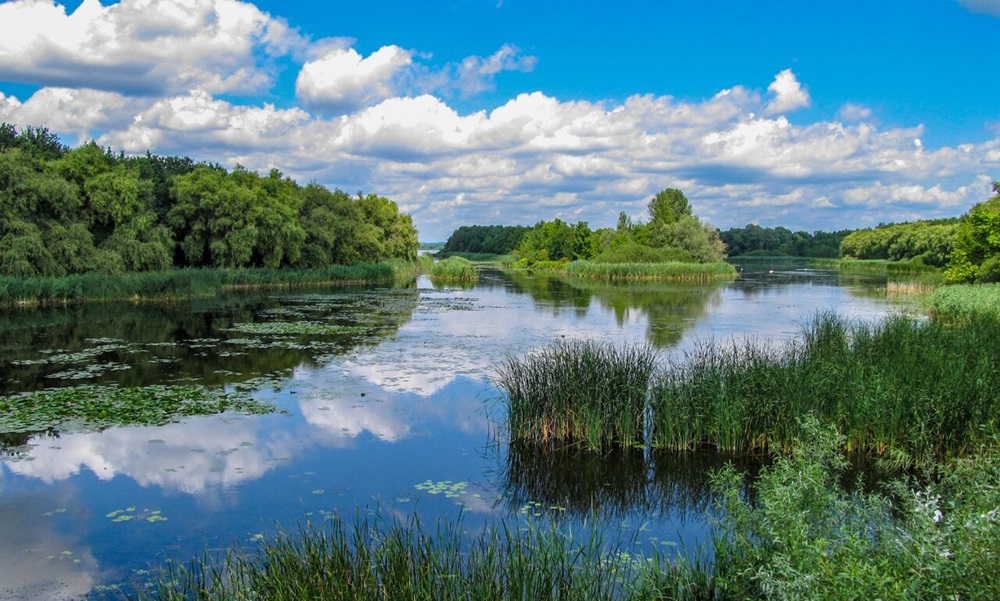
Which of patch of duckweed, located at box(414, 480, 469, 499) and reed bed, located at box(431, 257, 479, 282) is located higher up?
reed bed, located at box(431, 257, 479, 282)

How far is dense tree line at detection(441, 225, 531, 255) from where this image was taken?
137m

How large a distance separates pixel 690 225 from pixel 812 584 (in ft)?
223

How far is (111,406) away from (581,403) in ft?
27.6

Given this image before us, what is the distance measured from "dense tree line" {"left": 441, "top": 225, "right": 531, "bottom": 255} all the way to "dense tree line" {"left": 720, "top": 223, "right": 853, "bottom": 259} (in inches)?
1935

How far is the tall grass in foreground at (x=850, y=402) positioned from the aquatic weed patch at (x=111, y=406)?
7329mm

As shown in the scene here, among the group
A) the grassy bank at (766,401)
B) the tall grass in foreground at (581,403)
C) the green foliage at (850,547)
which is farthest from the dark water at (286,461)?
the green foliage at (850,547)

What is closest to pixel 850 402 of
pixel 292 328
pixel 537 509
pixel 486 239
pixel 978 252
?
pixel 537 509

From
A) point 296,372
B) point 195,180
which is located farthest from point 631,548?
point 195,180

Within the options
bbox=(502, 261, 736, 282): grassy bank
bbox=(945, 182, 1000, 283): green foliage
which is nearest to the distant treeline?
bbox=(502, 261, 736, 282): grassy bank

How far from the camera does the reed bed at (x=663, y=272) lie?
58.3 m

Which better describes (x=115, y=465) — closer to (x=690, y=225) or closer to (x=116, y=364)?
(x=116, y=364)

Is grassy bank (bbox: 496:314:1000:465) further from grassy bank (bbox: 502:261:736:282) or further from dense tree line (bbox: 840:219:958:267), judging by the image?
dense tree line (bbox: 840:219:958:267)

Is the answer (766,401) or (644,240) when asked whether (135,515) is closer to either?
(766,401)

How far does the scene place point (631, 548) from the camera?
22.3 ft
